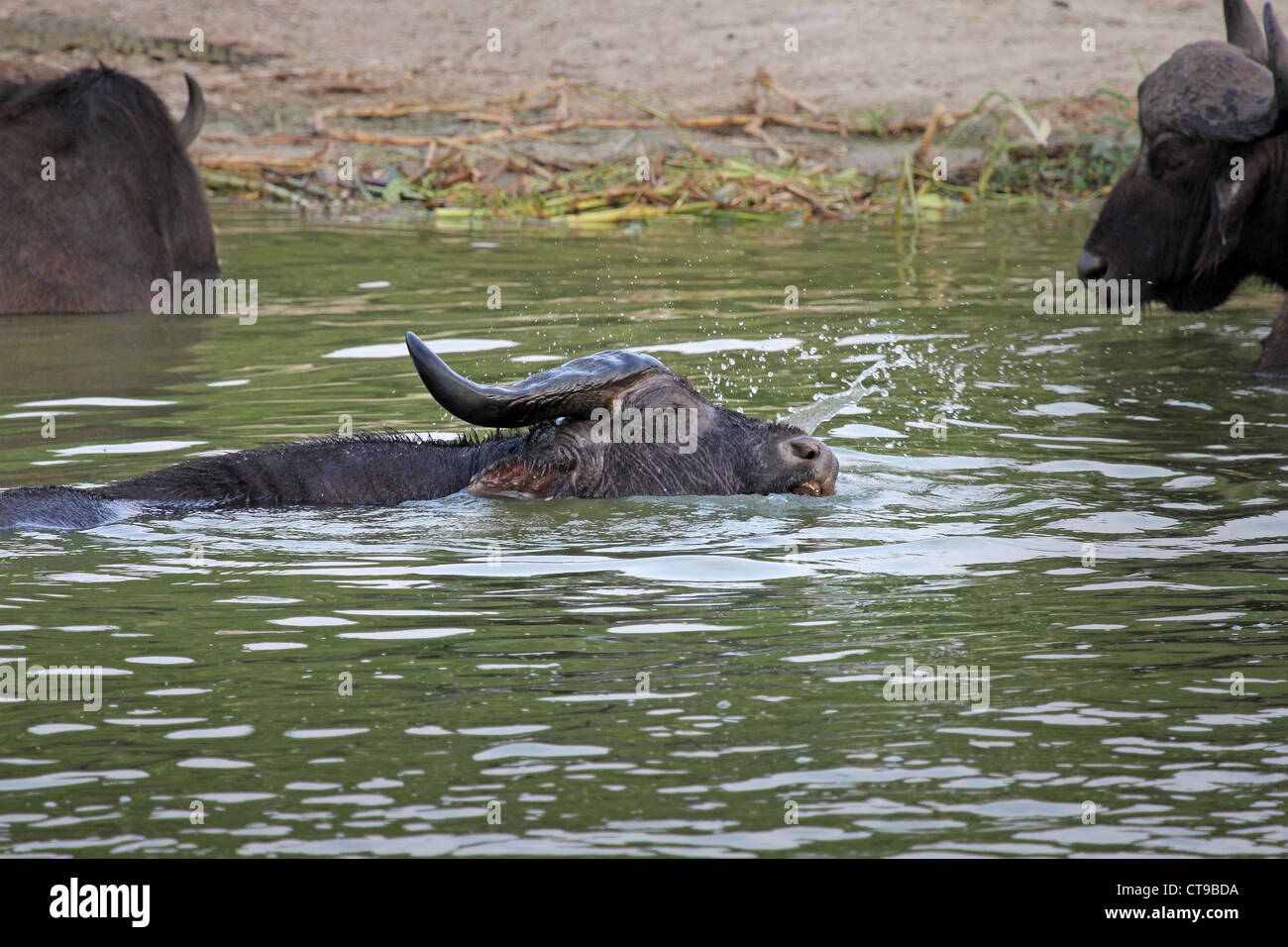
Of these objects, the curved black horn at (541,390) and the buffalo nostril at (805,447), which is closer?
the curved black horn at (541,390)

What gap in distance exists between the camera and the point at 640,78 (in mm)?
21453

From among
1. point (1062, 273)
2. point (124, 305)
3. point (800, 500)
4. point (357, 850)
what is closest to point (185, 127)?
point (124, 305)

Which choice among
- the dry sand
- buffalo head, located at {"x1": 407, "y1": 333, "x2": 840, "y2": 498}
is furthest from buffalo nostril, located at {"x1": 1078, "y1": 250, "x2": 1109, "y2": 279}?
the dry sand

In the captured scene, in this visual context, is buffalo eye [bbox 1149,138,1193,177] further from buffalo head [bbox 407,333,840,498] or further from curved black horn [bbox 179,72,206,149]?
curved black horn [bbox 179,72,206,149]

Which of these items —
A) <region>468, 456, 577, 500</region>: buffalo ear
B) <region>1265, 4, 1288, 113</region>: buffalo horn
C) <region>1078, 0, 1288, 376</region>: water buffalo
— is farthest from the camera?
<region>1078, 0, 1288, 376</region>: water buffalo

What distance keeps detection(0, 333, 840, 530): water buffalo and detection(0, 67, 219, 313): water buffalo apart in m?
5.47

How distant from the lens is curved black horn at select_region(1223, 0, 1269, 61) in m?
11.4

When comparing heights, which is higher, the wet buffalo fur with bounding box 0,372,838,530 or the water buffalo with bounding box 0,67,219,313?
the water buffalo with bounding box 0,67,219,313

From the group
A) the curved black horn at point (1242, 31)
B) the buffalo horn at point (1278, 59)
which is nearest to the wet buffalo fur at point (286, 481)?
the buffalo horn at point (1278, 59)

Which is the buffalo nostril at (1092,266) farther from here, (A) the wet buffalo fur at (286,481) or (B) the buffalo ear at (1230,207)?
(A) the wet buffalo fur at (286,481)

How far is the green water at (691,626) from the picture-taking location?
4.51 metres
